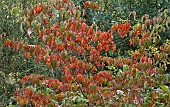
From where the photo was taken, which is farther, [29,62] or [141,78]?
[29,62]

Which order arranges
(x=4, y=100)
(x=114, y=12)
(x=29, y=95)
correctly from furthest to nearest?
(x=114, y=12) < (x=4, y=100) < (x=29, y=95)

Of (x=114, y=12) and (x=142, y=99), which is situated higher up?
(x=114, y=12)

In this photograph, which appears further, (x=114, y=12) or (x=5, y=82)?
(x=114, y=12)

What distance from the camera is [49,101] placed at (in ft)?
13.2

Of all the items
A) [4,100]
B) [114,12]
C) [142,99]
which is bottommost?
[4,100]

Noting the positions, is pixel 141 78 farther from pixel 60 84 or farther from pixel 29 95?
pixel 29 95

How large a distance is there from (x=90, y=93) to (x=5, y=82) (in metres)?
1.49

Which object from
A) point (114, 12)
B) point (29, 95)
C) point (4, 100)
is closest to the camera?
point (29, 95)

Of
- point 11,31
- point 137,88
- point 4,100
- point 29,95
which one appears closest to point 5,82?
point 4,100

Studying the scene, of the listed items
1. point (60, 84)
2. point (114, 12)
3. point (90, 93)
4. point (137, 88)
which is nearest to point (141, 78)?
point (137, 88)

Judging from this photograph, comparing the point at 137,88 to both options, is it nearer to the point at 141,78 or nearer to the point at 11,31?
the point at 141,78

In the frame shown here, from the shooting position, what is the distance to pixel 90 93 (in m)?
4.00

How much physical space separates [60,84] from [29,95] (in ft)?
1.06

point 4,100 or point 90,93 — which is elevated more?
point 90,93
